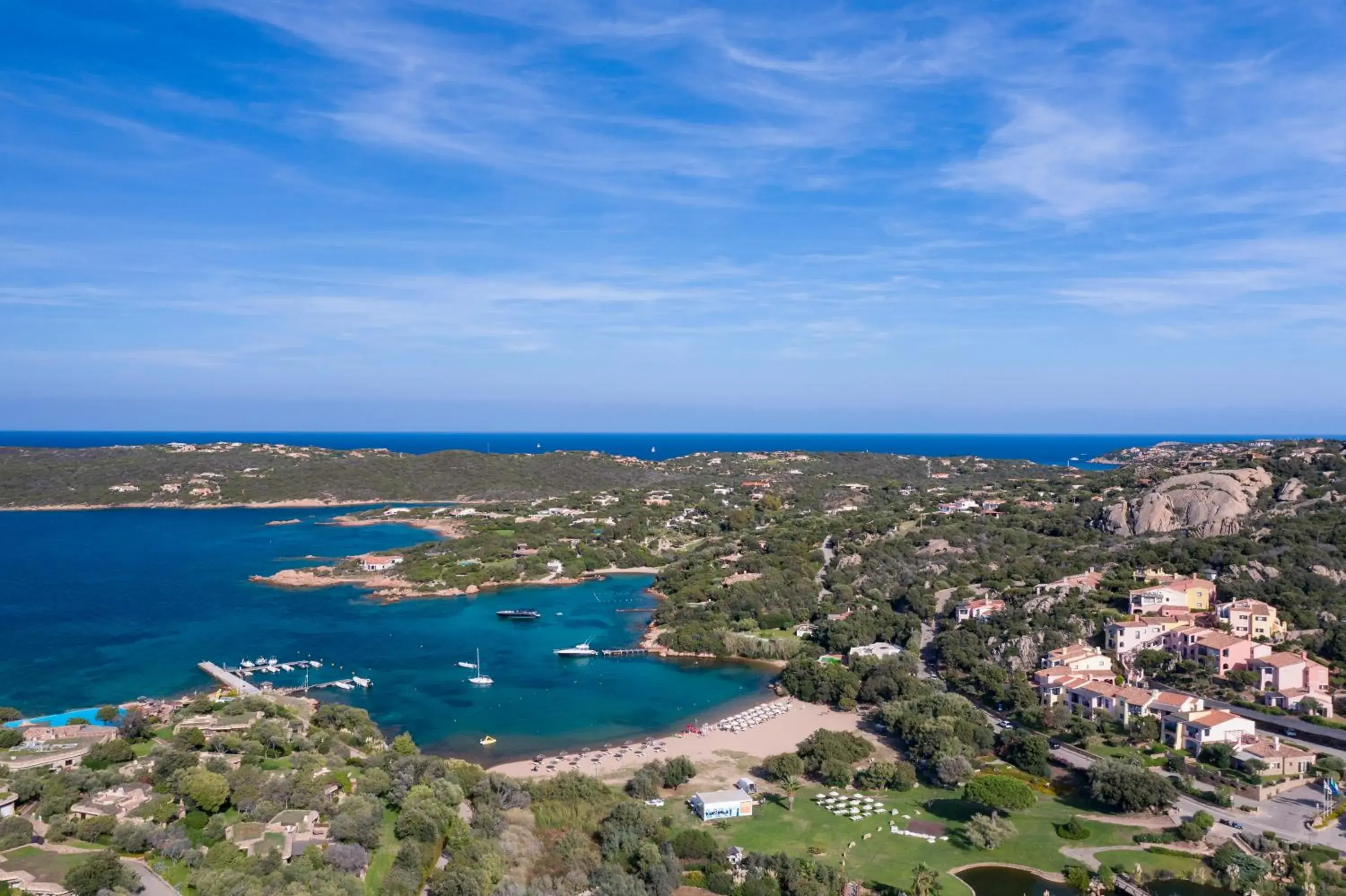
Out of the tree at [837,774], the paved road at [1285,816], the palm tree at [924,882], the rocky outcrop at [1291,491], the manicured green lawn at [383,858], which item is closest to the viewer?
the manicured green lawn at [383,858]

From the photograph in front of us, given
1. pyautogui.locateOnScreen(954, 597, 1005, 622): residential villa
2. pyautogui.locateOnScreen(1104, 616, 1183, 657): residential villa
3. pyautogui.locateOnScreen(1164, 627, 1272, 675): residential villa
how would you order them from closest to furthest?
pyautogui.locateOnScreen(1164, 627, 1272, 675): residential villa, pyautogui.locateOnScreen(1104, 616, 1183, 657): residential villa, pyautogui.locateOnScreen(954, 597, 1005, 622): residential villa

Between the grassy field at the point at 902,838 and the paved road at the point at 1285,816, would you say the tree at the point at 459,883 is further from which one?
the paved road at the point at 1285,816

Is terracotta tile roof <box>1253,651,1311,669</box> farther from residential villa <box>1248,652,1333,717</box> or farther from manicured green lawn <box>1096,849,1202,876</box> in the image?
manicured green lawn <box>1096,849,1202,876</box>

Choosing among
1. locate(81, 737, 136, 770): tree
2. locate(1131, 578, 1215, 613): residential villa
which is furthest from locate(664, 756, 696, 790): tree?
locate(1131, 578, 1215, 613): residential villa

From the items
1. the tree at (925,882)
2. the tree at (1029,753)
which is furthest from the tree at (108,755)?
the tree at (1029,753)

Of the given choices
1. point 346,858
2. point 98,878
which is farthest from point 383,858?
point 98,878
